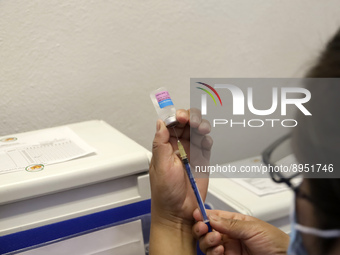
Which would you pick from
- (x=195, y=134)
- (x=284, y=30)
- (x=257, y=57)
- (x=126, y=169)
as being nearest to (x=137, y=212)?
(x=126, y=169)

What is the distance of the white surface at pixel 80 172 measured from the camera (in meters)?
0.79

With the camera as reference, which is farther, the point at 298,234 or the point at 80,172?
the point at 80,172

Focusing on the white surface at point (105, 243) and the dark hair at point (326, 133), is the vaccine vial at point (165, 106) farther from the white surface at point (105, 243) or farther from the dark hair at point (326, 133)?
the dark hair at point (326, 133)

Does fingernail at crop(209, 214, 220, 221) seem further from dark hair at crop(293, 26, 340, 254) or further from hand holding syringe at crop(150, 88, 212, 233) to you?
dark hair at crop(293, 26, 340, 254)

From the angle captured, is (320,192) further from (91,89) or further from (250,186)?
(91,89)

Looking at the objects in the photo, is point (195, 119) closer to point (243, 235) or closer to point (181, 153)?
point (181, 153)

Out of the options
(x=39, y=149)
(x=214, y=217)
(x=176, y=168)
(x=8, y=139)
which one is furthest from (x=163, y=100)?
(x=8, y=139)

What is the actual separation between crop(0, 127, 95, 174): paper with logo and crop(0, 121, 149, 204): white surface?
22 millimetres

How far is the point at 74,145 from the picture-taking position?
0.97 meters

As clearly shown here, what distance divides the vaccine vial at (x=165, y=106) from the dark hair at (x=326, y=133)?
0.35 metres

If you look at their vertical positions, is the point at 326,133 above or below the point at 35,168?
above

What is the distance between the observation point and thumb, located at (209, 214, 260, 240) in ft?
2.48

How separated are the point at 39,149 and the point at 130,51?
461 mm

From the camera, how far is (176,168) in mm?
795
